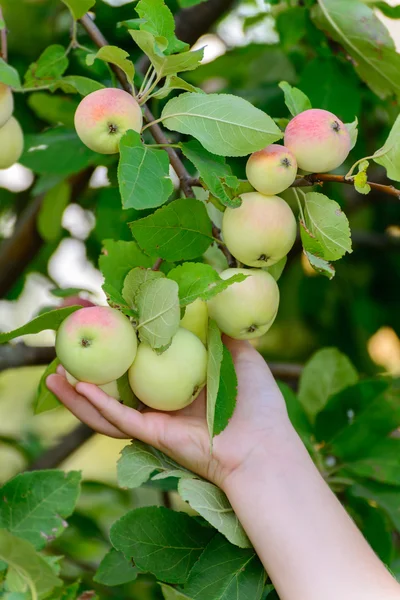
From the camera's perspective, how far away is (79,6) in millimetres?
802

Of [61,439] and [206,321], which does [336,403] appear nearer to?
[206,321]

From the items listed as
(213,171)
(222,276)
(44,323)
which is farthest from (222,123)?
(44,323)

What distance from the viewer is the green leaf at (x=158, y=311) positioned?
2.26ft

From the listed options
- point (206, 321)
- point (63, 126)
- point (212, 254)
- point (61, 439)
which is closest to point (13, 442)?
point (61, 439)

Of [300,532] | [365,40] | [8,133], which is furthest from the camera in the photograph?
[365,40]

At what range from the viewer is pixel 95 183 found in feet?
4.99

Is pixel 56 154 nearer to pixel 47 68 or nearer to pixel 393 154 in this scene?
pixel 47 68

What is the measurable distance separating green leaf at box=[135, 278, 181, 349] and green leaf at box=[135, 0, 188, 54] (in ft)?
0.70

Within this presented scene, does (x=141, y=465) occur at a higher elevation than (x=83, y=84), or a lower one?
lower

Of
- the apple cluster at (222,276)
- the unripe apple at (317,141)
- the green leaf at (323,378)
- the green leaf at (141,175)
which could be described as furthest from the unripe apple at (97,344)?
the green leaf at (323,378)

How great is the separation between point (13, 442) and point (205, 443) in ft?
3.47

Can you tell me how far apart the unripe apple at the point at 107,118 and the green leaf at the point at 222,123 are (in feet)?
0.11

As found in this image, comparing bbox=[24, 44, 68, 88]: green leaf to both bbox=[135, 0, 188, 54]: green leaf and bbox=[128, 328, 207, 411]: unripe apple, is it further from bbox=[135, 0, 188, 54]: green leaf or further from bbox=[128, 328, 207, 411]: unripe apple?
bbox=[128, 328, 207, 411]: unripe apple

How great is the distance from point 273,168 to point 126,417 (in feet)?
0.93
